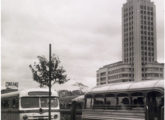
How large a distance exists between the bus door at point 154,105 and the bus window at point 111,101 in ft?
8.91

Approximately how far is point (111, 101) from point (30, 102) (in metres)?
4.81

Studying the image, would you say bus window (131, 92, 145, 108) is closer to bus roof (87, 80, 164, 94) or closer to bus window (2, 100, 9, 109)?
bus roof (87, 80, 164, 94)

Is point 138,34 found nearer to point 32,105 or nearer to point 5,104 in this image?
point 5,104

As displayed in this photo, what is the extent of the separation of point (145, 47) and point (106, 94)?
150 meters

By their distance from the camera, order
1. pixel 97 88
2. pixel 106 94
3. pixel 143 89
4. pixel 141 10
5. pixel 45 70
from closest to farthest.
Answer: pixel 143 89 < pixel 106 94 < pixel 97 88 < pixel 45 70 < pixel 141 10

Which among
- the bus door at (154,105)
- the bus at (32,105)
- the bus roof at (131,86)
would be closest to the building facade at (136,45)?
the bus at (32,105)

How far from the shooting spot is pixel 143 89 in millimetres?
15609

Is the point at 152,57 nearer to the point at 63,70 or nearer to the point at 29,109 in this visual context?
the point at 63,70

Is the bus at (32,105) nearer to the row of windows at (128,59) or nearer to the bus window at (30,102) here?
the bus window at (30,102)

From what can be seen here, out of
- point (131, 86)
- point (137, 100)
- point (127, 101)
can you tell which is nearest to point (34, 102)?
point (127, 101)

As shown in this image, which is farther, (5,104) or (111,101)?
(5,104)

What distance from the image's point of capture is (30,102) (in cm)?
2042

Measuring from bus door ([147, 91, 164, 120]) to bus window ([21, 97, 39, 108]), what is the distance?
24.0 ft

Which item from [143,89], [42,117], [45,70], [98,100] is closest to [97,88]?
[98,100]
